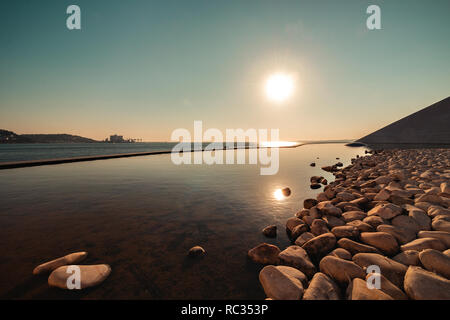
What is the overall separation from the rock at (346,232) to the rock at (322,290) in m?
1.25

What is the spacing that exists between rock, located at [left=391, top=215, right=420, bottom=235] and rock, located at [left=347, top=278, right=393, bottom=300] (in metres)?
2.08

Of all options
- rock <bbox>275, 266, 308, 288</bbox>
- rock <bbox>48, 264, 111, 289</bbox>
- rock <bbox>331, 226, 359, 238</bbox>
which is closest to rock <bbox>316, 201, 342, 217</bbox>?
rock <bbox>331, 226, 359, 238</bbox>

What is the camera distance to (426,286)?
1.93m

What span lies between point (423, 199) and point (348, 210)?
5.81 ft

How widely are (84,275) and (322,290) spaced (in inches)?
126

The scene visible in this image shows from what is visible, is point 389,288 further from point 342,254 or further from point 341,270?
point 342,254

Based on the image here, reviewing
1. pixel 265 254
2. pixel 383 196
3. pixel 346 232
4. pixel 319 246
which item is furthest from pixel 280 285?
pixel 383 196

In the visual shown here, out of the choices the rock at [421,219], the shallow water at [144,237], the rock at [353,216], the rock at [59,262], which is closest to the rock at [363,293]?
the shallow water at [144,237]

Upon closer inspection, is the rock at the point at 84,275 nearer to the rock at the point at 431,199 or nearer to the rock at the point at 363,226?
the rock at the point at 363,226

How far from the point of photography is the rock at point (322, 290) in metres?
2.05
